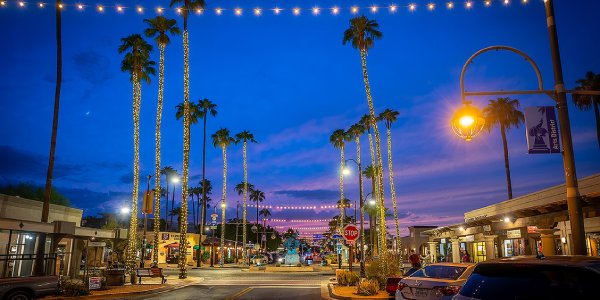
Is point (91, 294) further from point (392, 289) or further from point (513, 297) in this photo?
point (513, 297)

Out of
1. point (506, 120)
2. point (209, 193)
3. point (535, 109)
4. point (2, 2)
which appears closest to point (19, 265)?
point (2, 2)

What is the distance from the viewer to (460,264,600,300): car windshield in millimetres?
4565

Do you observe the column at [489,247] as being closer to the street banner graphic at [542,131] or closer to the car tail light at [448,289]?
the street banner graphic at [542,131]

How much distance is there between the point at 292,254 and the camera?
5459 centimetres

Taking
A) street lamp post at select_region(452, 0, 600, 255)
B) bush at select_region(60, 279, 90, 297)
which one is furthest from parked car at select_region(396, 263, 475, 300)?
bush at select_region(60, 279, 90, 297)

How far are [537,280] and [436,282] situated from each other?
20.2ft

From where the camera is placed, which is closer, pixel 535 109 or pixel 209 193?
pixel 535 109

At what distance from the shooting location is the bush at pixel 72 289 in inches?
764

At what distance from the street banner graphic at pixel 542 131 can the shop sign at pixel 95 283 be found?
1924cm

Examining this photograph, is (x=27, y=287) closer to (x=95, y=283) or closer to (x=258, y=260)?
(x=95, y=283)

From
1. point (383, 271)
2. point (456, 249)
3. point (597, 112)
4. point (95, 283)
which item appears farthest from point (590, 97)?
point (95, 283)

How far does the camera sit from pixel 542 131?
34.7ft

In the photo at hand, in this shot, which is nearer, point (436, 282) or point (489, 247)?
point (436, 282)

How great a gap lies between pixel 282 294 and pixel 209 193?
12654 cm
